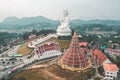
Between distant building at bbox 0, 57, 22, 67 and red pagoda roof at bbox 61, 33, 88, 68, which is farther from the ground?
red pagoda roof at bbox 61, 33, 88, 68

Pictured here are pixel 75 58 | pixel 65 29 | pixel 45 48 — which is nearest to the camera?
pixel 75 58

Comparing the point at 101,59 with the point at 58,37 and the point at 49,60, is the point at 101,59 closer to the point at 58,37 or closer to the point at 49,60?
the point at 49,60

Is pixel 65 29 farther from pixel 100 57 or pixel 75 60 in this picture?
pixel 75 60

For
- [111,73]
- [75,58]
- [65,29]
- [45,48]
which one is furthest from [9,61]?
[111,73]

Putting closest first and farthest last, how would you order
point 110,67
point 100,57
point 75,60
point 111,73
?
point 111,73 < point 110,67 < point 75,60 < point 100,57

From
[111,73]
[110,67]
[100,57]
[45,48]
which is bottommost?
[111,73]

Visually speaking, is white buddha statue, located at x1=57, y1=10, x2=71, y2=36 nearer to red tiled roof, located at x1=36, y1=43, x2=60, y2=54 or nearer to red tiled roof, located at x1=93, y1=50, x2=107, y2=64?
red tiled roof, located at x1=36, y1=43, x2=60, y2=54

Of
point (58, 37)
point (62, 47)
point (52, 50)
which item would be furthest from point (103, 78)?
point (58, 37)

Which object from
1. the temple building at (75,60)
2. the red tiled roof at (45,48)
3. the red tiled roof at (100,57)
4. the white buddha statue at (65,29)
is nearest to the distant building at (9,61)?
the red tiled roof at (45,48)

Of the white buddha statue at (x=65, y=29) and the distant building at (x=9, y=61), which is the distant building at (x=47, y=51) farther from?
A: the white buddha statue at (x=65, y=29)

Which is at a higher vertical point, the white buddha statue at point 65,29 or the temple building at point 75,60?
the white buddha statue at point 65,29

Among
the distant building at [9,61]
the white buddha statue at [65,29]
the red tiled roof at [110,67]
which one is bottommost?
the distant building at [9,61]

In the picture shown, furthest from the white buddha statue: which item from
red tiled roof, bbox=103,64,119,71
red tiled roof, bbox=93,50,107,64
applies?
red tiled roof, bbox=103,64,119,71
